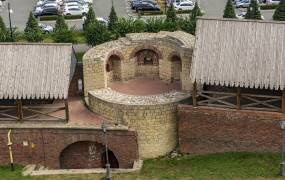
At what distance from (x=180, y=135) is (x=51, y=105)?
8.18 metres

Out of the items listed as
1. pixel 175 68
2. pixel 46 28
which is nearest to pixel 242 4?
pixel 46 28

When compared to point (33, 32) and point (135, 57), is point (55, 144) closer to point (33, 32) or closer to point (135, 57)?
point (135, 57)

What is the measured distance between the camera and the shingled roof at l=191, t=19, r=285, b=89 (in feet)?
111

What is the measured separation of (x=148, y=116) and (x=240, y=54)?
6.23 metres

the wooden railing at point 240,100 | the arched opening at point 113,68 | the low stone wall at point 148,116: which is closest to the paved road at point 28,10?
the arched opening at point 113,68

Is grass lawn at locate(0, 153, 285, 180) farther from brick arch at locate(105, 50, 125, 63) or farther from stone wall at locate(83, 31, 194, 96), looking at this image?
brick arch at locate(105, 50, 125, 63)

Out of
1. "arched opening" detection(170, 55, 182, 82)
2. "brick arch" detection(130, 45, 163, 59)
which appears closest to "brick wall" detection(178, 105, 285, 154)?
"arched opening" detection(170, 55, 182, 82)

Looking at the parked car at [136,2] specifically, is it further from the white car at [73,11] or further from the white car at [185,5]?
the white car at [73,11]

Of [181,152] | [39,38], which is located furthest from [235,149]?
[39,38]

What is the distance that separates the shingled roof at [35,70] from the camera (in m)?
35.6

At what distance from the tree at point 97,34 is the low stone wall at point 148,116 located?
548 inches

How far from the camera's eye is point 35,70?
3603 cm

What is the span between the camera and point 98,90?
39.0 m

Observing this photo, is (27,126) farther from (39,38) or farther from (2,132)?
(39,38)
